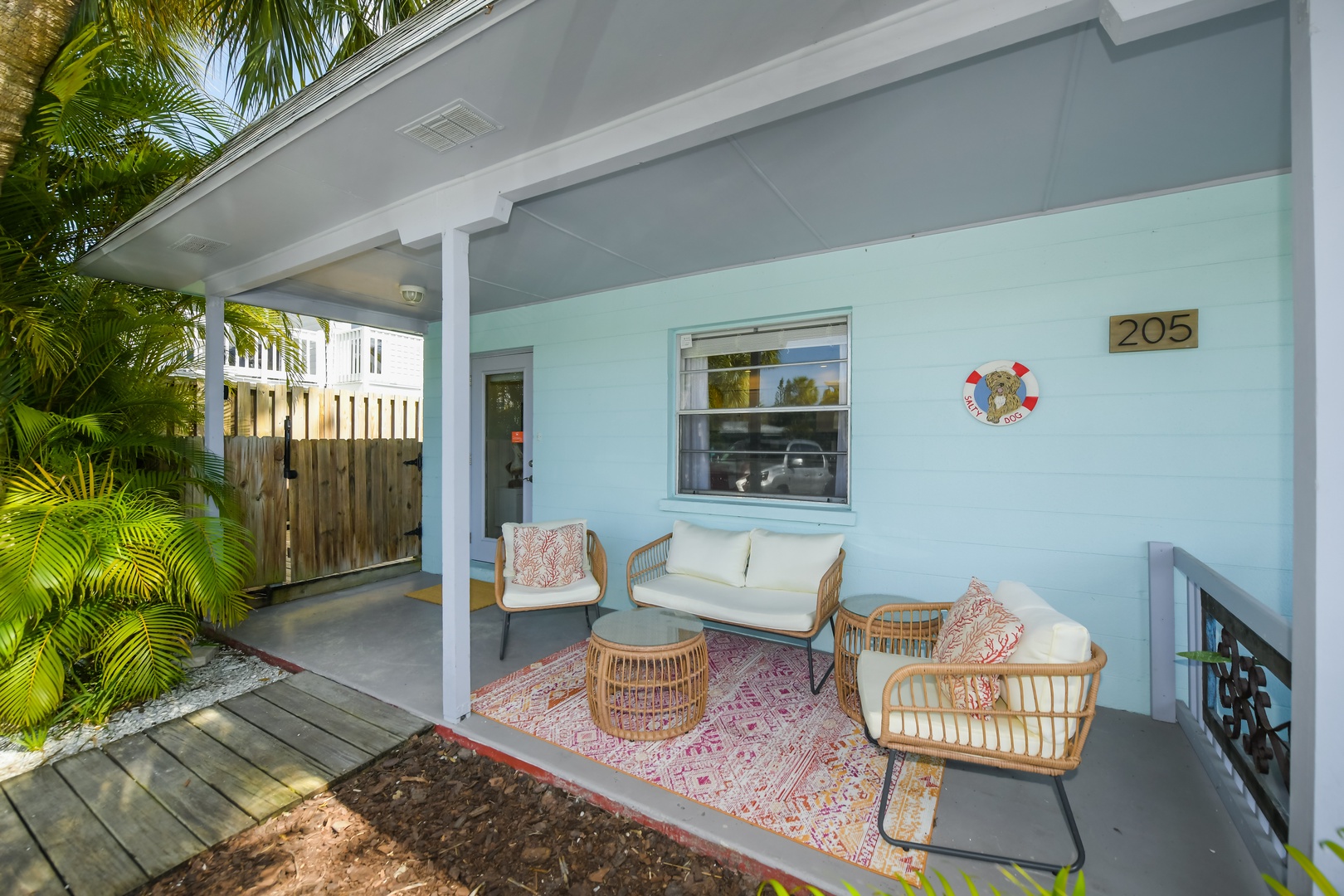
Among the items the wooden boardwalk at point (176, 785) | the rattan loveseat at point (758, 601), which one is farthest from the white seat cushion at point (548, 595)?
the wooden boardwalk at point (176, 785)

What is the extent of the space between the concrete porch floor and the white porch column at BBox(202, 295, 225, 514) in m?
2.17

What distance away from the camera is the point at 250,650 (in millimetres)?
3658

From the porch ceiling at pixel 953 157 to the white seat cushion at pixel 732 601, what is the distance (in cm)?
206

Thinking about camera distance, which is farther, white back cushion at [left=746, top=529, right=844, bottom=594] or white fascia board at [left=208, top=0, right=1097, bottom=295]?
white back cushion at [left=746, top=529, right=844, bottom=594]

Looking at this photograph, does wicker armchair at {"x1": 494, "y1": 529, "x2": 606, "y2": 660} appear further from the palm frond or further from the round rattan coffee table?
the palm frond

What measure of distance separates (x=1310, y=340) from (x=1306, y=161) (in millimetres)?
377

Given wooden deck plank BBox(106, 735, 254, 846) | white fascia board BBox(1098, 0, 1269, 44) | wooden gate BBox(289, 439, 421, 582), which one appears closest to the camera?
white fascia board BBox(1098, 0, 1269, 44)

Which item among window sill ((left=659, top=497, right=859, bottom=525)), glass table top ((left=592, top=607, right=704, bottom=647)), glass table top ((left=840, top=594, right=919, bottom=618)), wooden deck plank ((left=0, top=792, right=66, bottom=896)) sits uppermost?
window sill ((left=659, top=497, right=859, bottom=525))

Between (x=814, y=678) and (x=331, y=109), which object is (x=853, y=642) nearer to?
(x=814, y=678)

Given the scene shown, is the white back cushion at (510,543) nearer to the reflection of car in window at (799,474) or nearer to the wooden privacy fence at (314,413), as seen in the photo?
the reflection of car in window at (799,474)

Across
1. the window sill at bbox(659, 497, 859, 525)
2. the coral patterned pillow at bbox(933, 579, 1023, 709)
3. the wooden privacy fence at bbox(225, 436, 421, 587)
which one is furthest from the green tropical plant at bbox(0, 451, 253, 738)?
the coral patterned pillow at bbox(933, 579, 1023, 709)

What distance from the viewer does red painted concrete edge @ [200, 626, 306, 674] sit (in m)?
3.39

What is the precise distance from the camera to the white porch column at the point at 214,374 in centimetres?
421

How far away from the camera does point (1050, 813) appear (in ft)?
6.81
